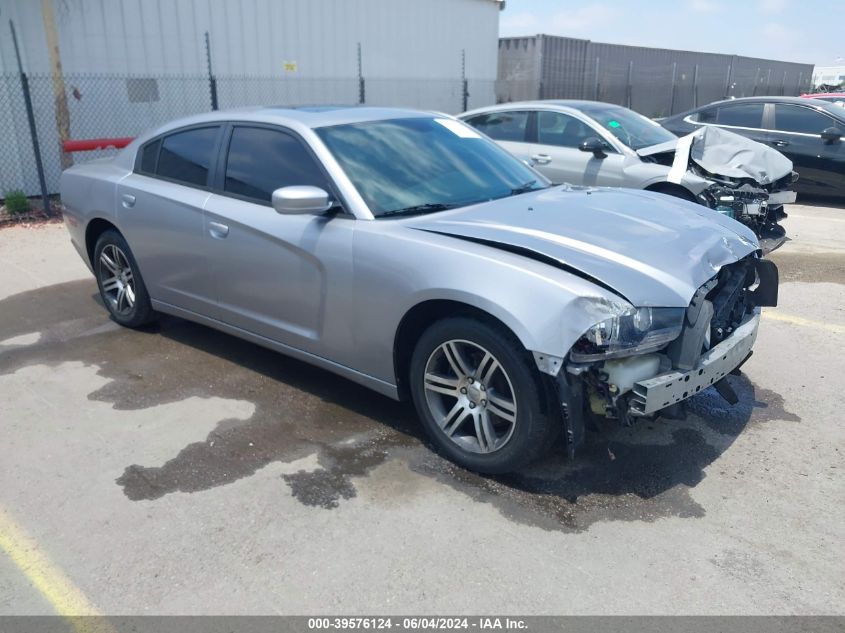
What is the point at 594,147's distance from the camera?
26.0 feet

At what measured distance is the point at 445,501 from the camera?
3.40 m

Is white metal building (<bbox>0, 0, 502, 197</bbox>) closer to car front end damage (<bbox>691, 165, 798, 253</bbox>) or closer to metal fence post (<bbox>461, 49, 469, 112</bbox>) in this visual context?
metal fence post (<bbox>461, 49, 469, 112</bbox>)

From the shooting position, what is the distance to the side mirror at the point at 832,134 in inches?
406

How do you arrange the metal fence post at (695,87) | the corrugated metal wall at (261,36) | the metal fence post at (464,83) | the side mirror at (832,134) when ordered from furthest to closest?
the metal fence post at (695,87)
the metal fence post at (464,83)
the corrugated metal wall at (261,36)
the side mirror at (832,134)

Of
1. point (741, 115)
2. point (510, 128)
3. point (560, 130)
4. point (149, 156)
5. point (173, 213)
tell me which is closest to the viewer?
point (173, 213)

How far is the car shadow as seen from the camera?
3.44 metres

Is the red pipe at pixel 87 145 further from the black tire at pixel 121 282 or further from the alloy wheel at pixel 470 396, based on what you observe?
the alloy wheel at pixel 470 396

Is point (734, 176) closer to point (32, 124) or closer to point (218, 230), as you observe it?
point (218, 230)

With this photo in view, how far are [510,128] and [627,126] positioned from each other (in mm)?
1368

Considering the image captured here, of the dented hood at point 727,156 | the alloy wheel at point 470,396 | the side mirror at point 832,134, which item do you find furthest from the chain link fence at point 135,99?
the side mirror at point 832,134

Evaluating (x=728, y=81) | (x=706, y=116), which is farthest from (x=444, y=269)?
(x=728, y=81)

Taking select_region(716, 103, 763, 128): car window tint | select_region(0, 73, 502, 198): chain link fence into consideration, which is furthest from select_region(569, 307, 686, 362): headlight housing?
select_region(716, 103, 763, 128): car window tint

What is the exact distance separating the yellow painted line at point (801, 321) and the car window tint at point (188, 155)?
446 centimetres

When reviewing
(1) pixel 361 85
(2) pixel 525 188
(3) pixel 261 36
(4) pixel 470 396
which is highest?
(3) pixel 261 36
